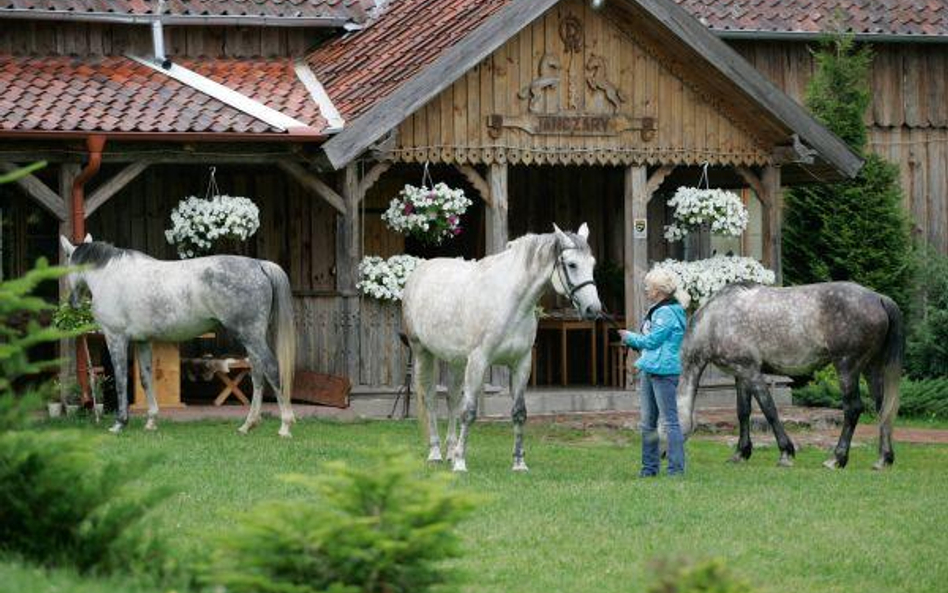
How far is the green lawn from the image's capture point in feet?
31.9

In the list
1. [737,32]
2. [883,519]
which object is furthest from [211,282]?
[737,32]

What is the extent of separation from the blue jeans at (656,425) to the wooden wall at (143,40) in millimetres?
9399

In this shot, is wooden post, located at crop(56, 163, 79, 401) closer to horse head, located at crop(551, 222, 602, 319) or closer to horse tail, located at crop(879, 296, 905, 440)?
horse head, located at crop(551, 222, 602, 319)

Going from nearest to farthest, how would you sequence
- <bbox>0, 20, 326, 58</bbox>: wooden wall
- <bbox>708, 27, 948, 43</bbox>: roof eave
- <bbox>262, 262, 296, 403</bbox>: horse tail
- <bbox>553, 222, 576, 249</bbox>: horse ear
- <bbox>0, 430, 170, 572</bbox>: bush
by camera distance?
<bbox>0, 430, 170, 572</bbox>: bush < <bbox>553, 222, 576, 249</bbox>: horse ear < <bbox>262, 262, 296, 403</bbox>: horse tail < <bbox>0, 20, 326, 58</bbox>: wooden wall < <bbox>708, 27, 948, 43</bbox>: roof eave

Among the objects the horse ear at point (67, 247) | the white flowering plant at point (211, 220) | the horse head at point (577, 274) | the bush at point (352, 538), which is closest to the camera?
the bush at point (352, 538)

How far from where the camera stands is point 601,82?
20516 mm

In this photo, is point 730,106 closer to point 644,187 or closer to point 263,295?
→ point 644,187

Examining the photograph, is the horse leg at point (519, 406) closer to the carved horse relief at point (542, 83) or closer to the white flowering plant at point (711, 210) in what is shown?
the carved horse relief at point (542, 83)

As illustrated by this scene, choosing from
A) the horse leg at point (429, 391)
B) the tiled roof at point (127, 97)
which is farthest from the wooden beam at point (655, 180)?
the horse leg at point (429, 391)

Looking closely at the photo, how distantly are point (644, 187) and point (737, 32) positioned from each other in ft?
13.5

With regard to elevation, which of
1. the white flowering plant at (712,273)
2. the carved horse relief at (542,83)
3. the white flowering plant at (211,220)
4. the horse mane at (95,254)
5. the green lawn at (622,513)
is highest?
the carved horse relief at (542,83)

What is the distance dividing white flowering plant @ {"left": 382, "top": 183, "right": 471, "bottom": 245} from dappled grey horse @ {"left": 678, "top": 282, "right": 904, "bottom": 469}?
463 centimetres

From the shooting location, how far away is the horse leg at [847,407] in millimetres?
15453

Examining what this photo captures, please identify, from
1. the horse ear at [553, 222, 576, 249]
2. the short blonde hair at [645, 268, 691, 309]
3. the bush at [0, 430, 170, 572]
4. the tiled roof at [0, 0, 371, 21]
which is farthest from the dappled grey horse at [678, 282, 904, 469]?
the bush at [0, 430, 170, 572]
